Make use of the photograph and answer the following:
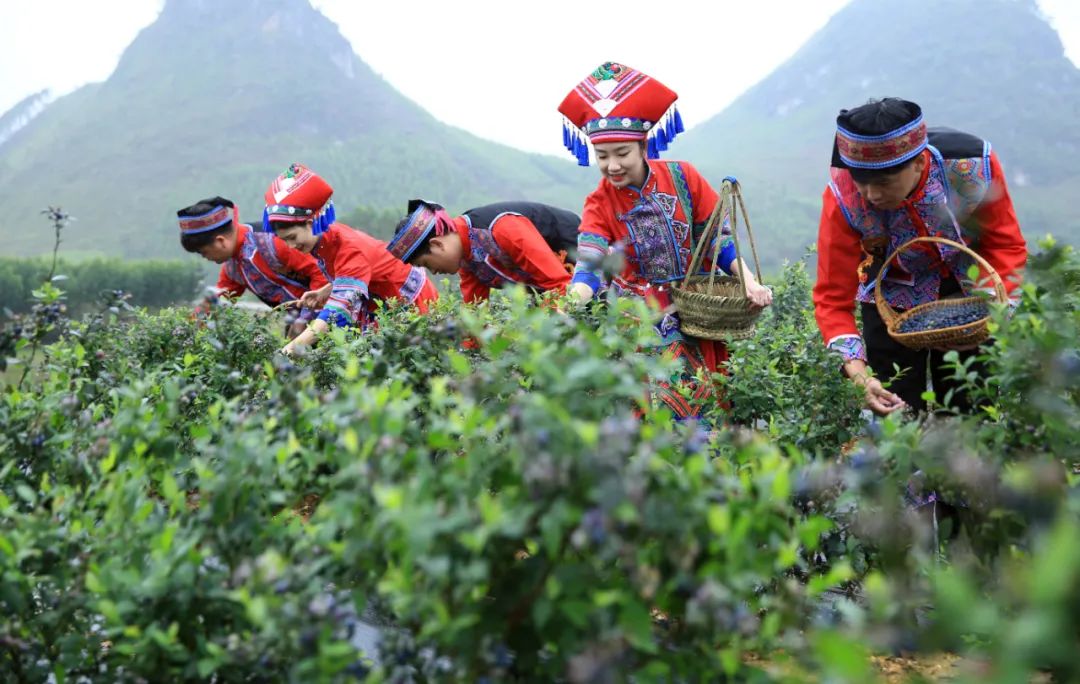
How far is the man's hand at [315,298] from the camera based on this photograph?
17.4ft

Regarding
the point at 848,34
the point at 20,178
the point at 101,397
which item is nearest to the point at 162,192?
the point at 20,178

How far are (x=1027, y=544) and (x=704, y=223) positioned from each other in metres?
2.31

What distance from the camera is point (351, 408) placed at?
1523 millimetres

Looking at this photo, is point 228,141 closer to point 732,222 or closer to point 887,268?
point 732,222

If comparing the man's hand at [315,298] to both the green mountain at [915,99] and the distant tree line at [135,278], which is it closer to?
the distant tree line at [135,278]

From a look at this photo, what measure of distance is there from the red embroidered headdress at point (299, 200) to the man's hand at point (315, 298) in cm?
39

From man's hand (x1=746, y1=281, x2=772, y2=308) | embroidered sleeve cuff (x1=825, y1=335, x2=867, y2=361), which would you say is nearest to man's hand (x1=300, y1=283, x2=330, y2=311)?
man's hand (x1=746, y1=281, x2=772, y2=308)

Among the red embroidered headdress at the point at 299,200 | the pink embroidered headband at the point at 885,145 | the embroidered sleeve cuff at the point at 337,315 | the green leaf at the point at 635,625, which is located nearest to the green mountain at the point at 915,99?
the red embroidered headdress at the point at 299,200

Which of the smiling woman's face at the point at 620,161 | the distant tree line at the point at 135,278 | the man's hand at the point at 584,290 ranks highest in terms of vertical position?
the smiling woman's face at the point at 620,161

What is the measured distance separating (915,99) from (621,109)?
372 feet

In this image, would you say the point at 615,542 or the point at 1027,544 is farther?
the point at 1027,544

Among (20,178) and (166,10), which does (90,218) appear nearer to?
(20,178)

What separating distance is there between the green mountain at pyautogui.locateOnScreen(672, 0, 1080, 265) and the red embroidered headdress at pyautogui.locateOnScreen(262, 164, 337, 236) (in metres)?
59.7

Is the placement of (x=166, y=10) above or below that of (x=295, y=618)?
below
